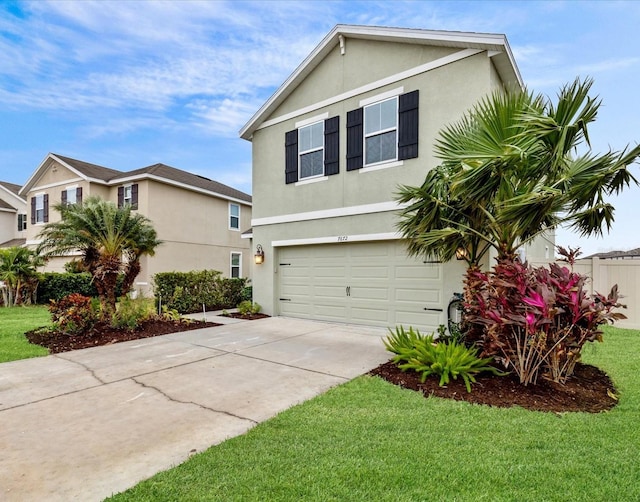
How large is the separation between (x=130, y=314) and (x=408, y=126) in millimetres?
8061

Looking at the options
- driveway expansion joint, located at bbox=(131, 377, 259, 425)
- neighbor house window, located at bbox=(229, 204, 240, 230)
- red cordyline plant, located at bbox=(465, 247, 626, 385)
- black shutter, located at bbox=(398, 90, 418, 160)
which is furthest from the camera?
neighbor house window, located at bbox=(229, 204, 240, 230)

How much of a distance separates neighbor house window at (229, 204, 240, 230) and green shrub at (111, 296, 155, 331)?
39.5 feet

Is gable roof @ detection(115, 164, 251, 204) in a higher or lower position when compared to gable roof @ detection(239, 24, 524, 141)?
lower

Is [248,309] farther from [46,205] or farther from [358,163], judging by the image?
[46,205]

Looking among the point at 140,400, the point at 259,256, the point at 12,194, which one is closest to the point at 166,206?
the point at 259,256

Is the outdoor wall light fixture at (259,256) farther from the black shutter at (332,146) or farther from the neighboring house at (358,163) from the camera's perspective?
the black shutter at (332,146)

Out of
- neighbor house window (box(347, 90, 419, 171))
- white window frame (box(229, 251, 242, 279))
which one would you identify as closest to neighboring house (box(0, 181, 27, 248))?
white window frame (box(229, 251, 242, 279))

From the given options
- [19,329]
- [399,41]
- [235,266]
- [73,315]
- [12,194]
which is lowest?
[19,329]

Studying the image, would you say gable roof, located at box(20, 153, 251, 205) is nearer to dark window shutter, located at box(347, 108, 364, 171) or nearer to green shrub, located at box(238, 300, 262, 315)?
green shrub, located at box(238, 300, 262, 315)

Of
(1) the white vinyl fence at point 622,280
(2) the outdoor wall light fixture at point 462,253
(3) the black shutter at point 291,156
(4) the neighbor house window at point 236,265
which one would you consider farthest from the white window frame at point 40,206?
(1) the white vinyl fence at point 622,280

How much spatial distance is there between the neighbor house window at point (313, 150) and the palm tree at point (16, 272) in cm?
1088

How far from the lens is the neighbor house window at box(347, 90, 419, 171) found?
28.0ft

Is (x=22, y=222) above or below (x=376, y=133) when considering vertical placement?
below

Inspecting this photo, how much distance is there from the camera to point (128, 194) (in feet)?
57.7
